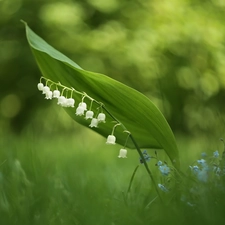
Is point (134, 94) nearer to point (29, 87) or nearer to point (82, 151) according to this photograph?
point (82, 151)

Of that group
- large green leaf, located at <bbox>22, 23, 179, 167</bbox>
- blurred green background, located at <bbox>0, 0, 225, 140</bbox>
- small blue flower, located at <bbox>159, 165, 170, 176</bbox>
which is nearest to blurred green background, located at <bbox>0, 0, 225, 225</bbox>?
blurred green background, located at <bbox>0, 0, 225, 140</bbox>

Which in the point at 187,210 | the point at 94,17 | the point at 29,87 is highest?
the point at 94,17

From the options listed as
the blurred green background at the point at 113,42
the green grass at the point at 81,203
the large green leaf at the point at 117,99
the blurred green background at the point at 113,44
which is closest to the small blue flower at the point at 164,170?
the green grass at the point at 81,203

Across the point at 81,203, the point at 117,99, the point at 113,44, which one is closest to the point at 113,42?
the point at 113,44

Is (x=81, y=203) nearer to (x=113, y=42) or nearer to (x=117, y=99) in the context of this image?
(x=117, y=99)

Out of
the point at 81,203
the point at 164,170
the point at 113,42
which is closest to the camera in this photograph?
the point at 81,203

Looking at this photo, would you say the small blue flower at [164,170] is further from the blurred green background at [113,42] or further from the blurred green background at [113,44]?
the blurred green background at [113,42]

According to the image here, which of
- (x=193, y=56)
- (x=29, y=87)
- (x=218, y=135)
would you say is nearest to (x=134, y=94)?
(x=218, y=135)
